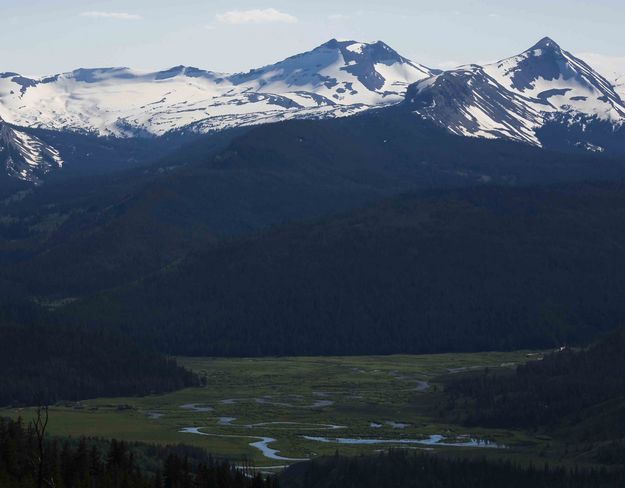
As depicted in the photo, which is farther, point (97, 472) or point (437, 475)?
point (437, 475)

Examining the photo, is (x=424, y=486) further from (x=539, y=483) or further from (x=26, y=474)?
(x=26, y=474)

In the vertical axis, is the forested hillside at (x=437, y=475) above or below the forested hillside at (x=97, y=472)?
below

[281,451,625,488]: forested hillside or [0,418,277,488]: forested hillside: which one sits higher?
[0,418,277,488]: forested hillside

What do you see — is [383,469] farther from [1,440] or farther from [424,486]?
[1,440]

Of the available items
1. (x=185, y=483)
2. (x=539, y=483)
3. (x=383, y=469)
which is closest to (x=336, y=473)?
(x=383, y=469)

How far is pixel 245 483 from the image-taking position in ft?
530

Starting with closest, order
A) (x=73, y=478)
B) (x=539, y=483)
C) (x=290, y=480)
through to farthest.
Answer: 1. (x=73, y=478)
2. (x=539, y=483)
3. (x=290, y=480)

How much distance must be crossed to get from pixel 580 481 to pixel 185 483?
151 feet

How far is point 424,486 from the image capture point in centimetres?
18250

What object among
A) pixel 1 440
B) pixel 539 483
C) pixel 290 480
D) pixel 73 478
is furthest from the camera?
pixel 290 480

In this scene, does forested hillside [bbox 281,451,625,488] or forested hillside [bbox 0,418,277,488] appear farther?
forested hillside [bbox 281,451,625,488]

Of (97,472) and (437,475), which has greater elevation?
(97,472)

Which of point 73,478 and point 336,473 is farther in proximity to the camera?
point 336,473

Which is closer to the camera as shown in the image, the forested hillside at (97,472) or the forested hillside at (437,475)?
the forested hillside at (97,472)
